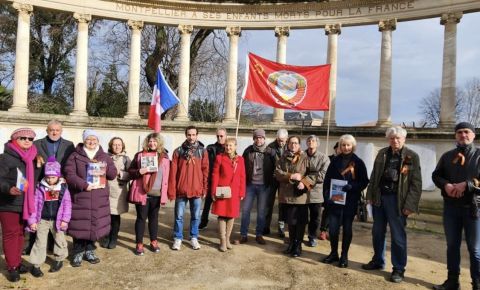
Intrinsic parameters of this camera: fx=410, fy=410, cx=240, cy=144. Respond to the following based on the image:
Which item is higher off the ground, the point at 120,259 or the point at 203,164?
the point at 203,164

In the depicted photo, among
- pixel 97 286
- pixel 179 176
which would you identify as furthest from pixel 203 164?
pixel 97 286

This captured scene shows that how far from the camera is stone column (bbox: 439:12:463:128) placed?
19297 mm

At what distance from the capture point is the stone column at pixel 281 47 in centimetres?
2206

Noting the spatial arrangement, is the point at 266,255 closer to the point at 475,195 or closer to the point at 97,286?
the point at 97,286

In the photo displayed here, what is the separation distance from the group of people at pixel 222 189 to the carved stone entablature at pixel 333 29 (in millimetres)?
13368

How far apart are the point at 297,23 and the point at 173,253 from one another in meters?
16.8

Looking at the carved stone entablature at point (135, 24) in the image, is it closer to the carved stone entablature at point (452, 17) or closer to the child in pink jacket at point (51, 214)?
the carved stone entablature at point (452, 17)

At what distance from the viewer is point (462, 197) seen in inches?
266

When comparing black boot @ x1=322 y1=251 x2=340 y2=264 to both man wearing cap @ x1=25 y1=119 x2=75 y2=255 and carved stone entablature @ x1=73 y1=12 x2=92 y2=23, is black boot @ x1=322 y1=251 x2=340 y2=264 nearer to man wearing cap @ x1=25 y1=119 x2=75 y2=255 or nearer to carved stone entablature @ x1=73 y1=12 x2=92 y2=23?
man wearing cap @ x1=25 y1=119 x2=75 y2=255

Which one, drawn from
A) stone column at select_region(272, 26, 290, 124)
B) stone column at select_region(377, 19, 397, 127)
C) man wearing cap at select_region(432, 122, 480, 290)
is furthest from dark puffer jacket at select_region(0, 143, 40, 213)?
stone column at select_region(377, 19, 397, 127)

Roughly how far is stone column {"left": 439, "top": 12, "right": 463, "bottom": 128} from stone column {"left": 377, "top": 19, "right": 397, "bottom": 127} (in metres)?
2.39

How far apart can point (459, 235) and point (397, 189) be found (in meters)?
1.24

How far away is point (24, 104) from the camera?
824 inches

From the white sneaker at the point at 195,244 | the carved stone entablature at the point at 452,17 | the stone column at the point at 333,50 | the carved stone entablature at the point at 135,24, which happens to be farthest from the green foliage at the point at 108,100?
the white sneaker at the point at 195,244
